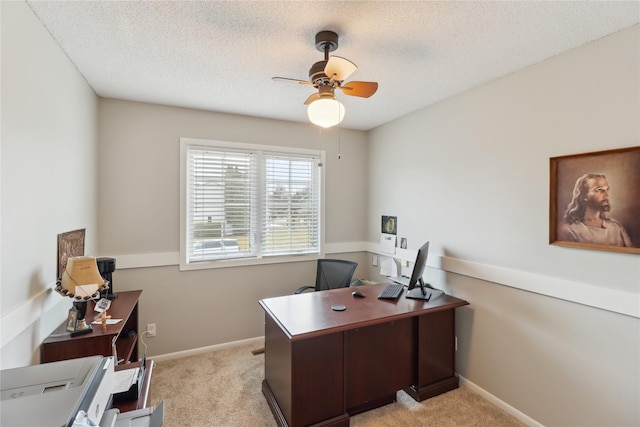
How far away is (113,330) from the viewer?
182 cm

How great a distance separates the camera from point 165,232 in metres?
3.01

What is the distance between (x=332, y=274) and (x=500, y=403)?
1.79 m

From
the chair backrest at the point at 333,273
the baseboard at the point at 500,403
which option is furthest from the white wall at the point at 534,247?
the chair backrest at the point at 333,273

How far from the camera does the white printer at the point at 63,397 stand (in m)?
0.83

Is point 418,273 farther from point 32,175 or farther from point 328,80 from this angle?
point 32,175

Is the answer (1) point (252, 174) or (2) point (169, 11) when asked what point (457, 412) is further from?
(2) point (169, 11)

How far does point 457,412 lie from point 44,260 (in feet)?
9.80

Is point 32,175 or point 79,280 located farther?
point 79,280

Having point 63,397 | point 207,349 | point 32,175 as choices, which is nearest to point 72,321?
point 32,175

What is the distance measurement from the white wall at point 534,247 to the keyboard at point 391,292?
1.56 ft

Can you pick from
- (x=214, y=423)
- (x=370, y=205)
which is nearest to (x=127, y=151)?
(x=214, y=423)

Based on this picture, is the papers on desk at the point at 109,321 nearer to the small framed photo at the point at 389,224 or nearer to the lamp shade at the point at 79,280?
the lamp shade at the point at 79,280

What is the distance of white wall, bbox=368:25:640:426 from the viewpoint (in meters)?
1.69

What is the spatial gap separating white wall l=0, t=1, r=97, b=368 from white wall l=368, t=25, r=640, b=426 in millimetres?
2971
